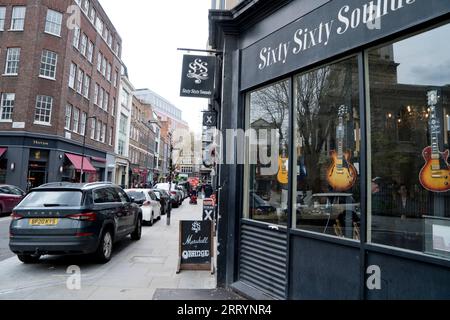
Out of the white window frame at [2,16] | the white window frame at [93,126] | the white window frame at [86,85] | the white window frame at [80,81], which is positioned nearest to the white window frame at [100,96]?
the white window frame at [93,126]

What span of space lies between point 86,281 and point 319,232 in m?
4.28

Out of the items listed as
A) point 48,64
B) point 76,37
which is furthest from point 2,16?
point 76,37

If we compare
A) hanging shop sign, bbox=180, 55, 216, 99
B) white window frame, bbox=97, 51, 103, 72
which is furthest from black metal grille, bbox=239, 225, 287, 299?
white window frame, bbox=97, 51, 103, 72

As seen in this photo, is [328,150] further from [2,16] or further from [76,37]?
[2,16]

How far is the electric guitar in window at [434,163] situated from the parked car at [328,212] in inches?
33.7

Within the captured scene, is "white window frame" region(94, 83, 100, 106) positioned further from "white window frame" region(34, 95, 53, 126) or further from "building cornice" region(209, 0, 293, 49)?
"building cornice" region(209, 0, 293, 49)

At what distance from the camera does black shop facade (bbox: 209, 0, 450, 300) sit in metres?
3.40

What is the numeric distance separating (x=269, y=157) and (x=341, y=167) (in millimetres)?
1476

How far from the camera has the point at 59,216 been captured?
6559mm

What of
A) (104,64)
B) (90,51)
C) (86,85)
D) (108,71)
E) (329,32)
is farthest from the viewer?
(108,71)

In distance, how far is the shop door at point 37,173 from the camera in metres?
23.7

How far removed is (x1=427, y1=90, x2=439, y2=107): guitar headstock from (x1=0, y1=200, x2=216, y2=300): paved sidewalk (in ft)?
14.3

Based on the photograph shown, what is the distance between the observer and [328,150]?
4.81 meters
